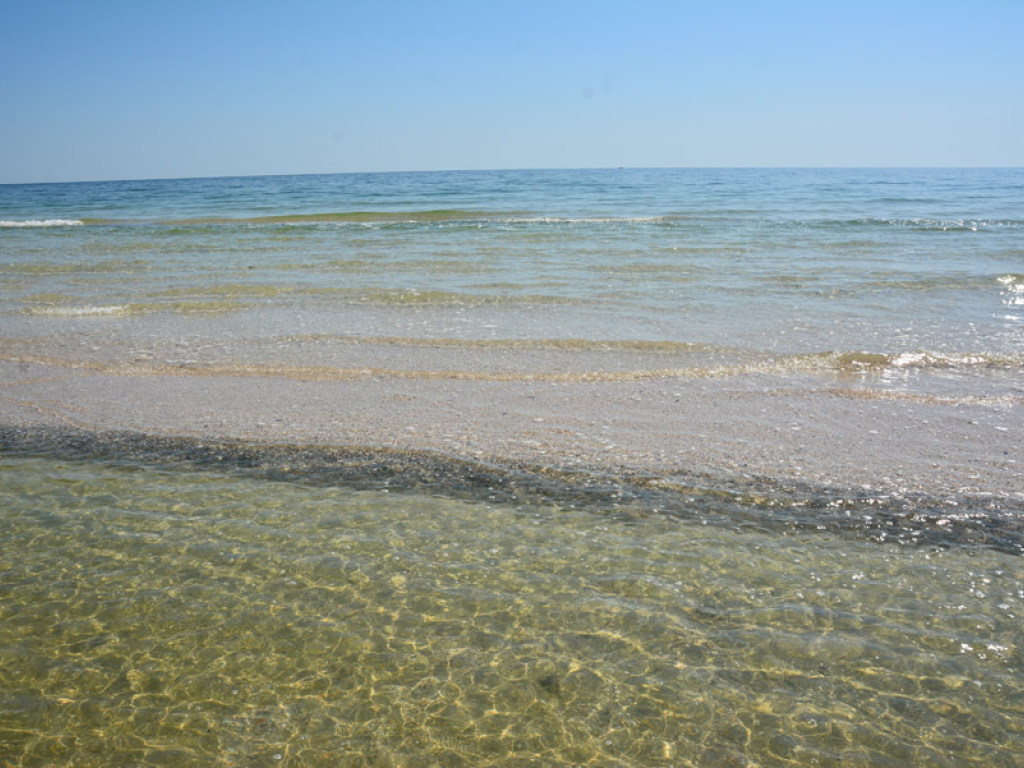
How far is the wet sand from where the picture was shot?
478cm

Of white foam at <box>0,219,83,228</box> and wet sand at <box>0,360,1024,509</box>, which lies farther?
white foam at <box>0,219,83,228</box>

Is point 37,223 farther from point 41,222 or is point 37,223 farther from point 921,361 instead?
point 921,361

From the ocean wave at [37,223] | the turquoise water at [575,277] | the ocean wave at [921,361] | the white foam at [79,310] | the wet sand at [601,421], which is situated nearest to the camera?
the wet sand at [601,421]

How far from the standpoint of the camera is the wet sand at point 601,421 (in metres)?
4.78

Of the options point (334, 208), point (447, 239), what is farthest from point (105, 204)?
point (447, 239)

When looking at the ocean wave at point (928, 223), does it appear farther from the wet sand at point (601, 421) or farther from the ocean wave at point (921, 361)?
the wet sand at point (601, 421)

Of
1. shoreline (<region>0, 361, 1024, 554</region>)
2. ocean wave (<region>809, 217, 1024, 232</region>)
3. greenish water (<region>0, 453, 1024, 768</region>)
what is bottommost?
greenish water (<region>0, 453, 1024, 768</region>)

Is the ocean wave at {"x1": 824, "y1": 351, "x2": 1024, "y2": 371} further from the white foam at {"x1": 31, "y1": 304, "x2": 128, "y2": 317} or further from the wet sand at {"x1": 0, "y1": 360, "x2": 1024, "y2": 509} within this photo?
the white foam at {"x1": 31, "y1": 304, "x2": 128, "y2": 317}

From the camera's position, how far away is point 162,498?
14.0 feet

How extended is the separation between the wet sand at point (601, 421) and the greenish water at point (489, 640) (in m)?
0.92

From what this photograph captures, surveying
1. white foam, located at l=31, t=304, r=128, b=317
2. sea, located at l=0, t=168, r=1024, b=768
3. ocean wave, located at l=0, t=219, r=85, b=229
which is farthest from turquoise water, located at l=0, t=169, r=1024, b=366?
ocean wave, located at l=0, t=219, r=85, b=229

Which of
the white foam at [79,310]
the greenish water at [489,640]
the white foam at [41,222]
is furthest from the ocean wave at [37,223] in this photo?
the greenish water at [489,640]

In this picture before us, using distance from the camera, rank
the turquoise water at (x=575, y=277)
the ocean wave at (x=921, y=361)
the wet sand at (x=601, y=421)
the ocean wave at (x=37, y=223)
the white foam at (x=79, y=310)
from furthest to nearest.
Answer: the ocean wave at (x=37, y=223) → the white foam at (x=79, y=310) → the turquoise water at (x=575, y=277) → the ocean wave at (x=921, y=361) → the wet sand at (x=601, y=421)

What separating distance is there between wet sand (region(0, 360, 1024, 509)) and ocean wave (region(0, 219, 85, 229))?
2664cm
